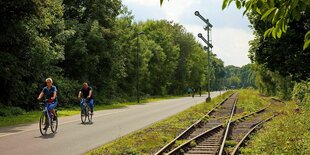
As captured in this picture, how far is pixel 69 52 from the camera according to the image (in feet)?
125

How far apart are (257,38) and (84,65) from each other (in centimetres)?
1636

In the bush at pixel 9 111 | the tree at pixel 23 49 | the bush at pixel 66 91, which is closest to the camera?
the tree at pixel 23 49

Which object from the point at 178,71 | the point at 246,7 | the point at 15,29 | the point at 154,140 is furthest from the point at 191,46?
the point at 246,7

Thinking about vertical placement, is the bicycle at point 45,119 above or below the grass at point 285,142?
above

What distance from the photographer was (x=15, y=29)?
24.2m

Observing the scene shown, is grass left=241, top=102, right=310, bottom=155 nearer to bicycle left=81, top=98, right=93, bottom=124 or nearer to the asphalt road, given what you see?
the asphalt road

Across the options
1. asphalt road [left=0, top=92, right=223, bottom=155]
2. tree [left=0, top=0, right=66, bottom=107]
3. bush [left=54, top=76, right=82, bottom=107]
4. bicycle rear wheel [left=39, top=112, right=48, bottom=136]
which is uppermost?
tree [left=0, top=0, right=66, bottom=107]

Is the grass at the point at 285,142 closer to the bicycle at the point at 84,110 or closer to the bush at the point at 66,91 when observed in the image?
the bicycle at the point at 84,110

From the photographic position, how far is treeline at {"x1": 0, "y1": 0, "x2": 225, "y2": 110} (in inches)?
963

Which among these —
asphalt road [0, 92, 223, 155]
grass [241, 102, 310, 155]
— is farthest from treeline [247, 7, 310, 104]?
asphalt road [0, 92, 223, 155]

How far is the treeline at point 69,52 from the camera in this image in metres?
24.5

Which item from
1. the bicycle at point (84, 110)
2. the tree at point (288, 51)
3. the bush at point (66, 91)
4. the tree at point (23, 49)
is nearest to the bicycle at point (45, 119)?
the bicycle at point (84, 110)

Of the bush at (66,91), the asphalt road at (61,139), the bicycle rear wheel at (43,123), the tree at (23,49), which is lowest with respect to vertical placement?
the asphalt road at (61,139)

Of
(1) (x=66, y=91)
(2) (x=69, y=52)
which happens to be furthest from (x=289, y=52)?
(2) (x=69, y=52)
